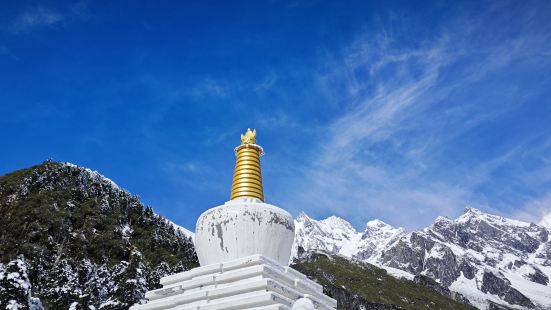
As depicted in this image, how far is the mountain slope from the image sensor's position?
42375 mm

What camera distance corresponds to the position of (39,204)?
61875mm

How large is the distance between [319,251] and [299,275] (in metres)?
141

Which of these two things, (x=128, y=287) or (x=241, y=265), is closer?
(x=241, y=265)

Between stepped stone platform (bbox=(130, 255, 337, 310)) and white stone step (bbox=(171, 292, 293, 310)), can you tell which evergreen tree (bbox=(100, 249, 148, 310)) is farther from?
white stone step (bbox=(171, 292, 293, 310))

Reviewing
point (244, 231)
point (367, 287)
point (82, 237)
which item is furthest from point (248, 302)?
point (367, 287)

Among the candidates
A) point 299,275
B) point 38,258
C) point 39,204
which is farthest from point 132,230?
point 299,275

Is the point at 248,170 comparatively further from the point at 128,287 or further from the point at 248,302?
the point at 128,287

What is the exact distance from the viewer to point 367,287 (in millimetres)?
129625

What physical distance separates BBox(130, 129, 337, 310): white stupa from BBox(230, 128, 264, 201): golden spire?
4 centimetres

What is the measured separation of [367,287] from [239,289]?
119 meters

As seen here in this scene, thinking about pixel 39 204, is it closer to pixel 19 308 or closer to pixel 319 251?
pixel 19 308

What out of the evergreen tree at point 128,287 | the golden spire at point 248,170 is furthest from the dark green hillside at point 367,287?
the golden spire at point 248,170

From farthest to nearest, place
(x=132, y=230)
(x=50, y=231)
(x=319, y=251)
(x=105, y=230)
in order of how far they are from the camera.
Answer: (x=319, y=251) → (x=132, y=230) → (x=105, y=230) → (x=50, y=231)

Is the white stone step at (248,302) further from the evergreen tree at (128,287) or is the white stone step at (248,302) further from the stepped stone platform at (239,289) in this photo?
the evergreen tree at (128,287)
